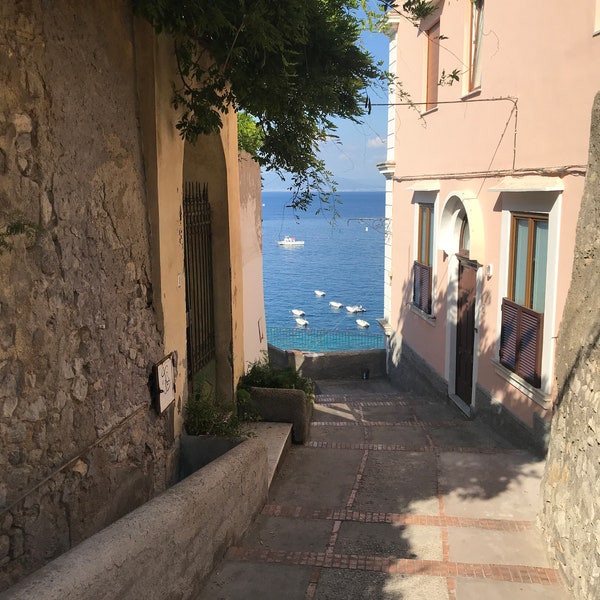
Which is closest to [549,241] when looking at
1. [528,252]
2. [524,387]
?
[528,252]

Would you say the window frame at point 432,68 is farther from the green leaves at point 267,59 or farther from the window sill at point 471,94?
the green leaves at point 267,59

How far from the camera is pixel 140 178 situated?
4.98 m

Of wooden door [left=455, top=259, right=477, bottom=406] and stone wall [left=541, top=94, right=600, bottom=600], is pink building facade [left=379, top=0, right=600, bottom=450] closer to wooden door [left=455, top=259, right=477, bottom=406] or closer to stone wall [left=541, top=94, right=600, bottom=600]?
wooden door [left=455, top=259, right=477, bottom=406]

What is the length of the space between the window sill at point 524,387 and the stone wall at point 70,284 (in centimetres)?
491

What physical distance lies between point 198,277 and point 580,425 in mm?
4306

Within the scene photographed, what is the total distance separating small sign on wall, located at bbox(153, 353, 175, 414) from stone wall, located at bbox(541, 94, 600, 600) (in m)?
3.27

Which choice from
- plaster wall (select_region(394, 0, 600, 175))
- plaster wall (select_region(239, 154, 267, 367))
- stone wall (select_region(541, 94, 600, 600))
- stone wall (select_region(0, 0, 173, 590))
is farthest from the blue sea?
stone wall (select_region(0, 0, 173, 590))

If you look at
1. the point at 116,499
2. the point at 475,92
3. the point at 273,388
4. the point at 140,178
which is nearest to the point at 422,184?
the point at 475,92

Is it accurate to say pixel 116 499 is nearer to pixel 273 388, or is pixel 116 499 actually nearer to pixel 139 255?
pixel 139 255

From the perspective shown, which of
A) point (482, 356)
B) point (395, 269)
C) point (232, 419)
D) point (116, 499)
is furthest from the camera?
point (395, 269)

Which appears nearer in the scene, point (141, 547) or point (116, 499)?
point (141, 547)

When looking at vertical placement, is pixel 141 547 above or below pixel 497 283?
below

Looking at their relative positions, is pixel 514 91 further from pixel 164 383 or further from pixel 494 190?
pixel 164 383

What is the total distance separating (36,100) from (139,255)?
1.65 m
